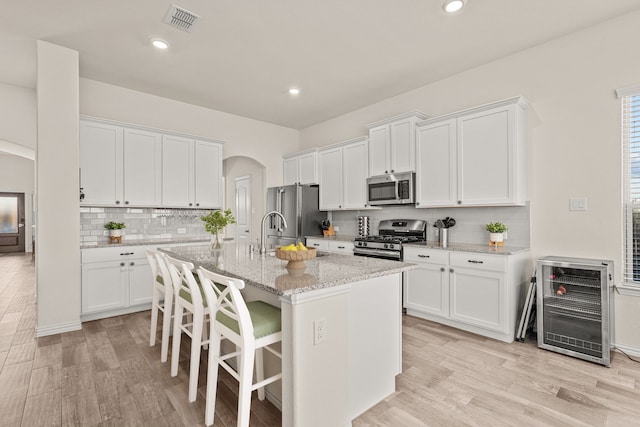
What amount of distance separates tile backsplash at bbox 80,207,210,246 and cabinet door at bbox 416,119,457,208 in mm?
3348

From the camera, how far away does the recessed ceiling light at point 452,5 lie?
264cm

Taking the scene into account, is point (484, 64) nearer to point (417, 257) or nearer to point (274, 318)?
point (417, 257)

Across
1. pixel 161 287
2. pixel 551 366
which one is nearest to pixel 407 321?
pixel 551 366

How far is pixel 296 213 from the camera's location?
212 inches

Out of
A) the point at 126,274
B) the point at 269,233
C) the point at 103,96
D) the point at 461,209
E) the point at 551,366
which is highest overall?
the point at 103,96

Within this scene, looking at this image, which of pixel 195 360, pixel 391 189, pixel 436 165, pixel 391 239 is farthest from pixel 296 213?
pixel 195 360

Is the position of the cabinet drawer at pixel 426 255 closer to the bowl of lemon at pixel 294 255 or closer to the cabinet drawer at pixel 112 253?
the bowl of lemon at pixel 294 255

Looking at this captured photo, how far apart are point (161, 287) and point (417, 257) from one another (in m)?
2.72

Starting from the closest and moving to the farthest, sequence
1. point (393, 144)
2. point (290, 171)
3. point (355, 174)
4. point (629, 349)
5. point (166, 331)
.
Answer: point (166, 331), point (629, 349), point (393, 144), point (355, 174), point (290, 171)

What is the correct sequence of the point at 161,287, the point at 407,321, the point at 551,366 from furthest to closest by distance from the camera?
the point at 407,321, the point at 161,287, the point at 551,366

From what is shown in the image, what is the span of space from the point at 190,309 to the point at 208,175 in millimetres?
3060

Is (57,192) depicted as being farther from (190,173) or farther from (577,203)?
(577,203)

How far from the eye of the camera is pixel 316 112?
5539mm

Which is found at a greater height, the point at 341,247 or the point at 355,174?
the point at 355,174
